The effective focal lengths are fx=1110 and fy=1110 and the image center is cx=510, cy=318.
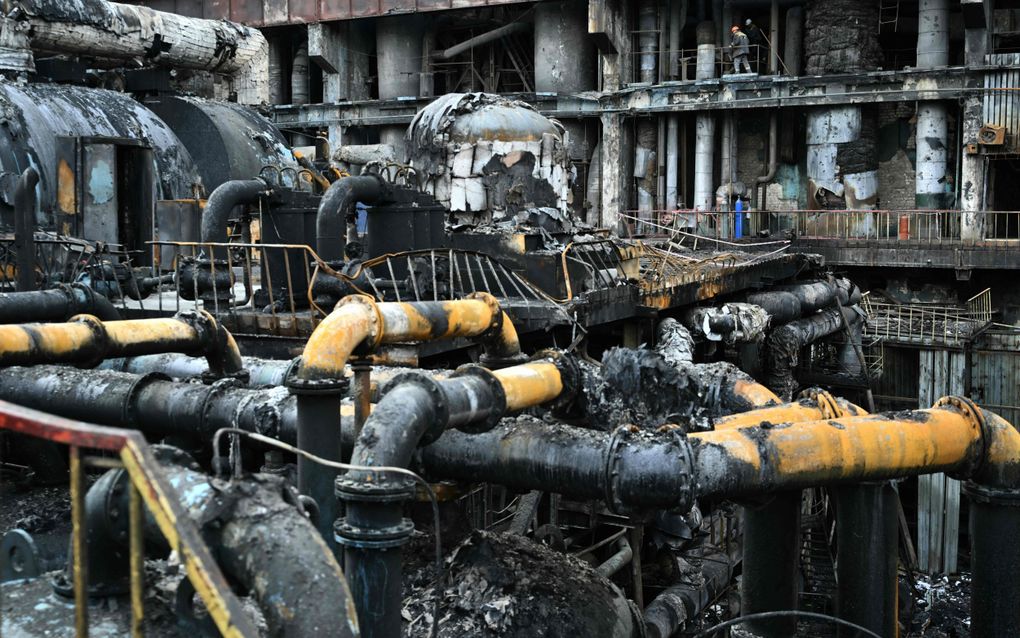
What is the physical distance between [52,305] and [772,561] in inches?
278

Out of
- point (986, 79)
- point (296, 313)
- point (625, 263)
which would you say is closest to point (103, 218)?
point (296, 313)

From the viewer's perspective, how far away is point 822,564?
52.0 feet

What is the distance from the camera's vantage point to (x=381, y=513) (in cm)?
596

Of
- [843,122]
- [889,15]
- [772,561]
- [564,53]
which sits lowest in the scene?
[772,561]

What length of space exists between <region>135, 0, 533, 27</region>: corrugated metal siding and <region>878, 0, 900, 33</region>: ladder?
35.0 feet

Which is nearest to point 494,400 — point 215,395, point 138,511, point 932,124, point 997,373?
point 215,395

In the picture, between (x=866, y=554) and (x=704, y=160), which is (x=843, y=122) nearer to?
(x=704, y=160)

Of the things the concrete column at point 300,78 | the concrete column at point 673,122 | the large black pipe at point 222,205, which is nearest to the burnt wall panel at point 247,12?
the concrete column at point 300,78

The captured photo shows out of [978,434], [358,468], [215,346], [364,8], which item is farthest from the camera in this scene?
[364,8]

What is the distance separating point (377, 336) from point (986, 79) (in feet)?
81.9

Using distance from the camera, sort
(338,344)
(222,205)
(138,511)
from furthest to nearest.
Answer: (222,205), (338,344), (138,511)

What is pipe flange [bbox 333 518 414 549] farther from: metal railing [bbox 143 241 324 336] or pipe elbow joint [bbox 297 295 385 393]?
metal railing [bbox 143 241 324 336]

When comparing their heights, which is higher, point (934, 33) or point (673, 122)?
point (934, 33)

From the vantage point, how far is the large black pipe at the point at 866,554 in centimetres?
838
